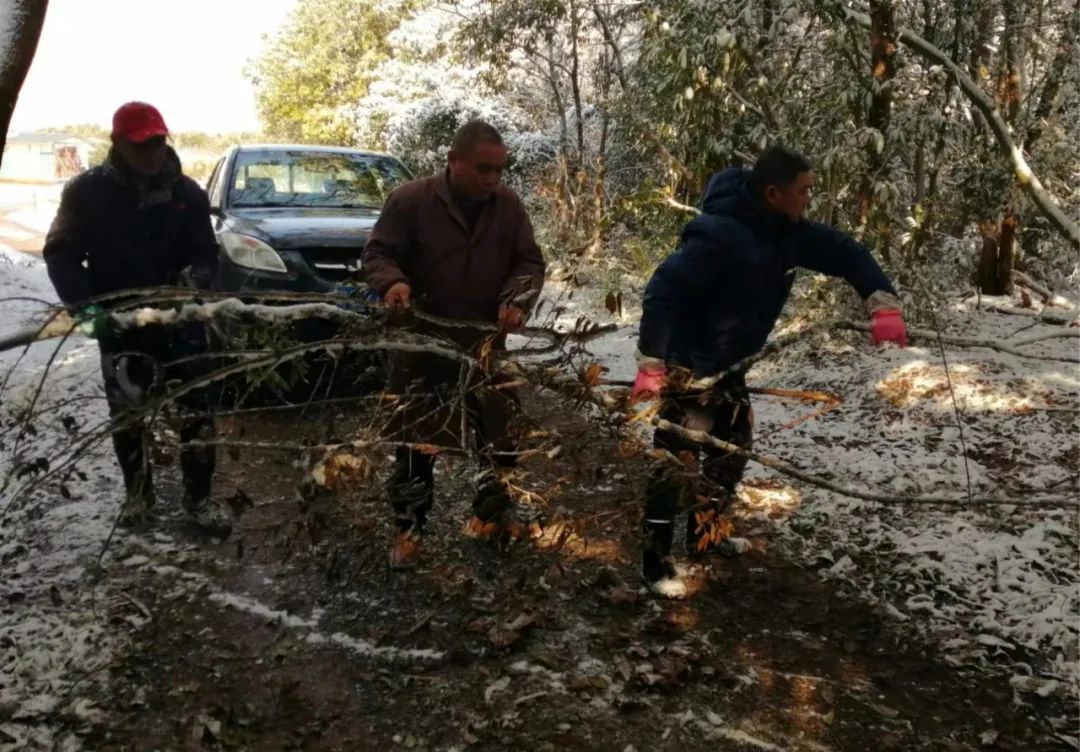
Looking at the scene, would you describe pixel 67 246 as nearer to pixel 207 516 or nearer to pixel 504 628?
pixel 207 516

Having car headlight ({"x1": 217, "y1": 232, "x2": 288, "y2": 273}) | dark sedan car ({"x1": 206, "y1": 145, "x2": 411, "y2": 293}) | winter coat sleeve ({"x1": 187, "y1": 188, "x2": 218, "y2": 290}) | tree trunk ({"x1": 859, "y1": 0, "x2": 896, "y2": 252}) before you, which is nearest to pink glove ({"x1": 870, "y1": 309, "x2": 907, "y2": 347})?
winter coat sleeve ({"x1": 187, "y1": 188, "x2": 218, "y2": 290})

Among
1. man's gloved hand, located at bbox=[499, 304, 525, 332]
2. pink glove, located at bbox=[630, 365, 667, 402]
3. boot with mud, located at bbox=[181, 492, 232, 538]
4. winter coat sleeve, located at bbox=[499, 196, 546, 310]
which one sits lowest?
boot with mud, located at bbox=[181, 492, 232, 538]

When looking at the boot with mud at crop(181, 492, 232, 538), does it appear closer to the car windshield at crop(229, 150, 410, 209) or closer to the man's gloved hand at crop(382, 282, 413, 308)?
the man's gloved hand at crop(382, 282, 413, 308)

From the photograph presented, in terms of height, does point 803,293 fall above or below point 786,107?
below

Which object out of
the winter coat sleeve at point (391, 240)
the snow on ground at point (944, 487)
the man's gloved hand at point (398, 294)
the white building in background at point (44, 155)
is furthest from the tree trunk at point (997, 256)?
the white building in background at point (44, 155)

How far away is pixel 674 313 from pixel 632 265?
773cm

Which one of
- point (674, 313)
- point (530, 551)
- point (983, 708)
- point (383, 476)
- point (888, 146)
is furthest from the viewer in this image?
point (888, 146)

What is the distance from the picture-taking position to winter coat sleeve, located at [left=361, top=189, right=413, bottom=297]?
361cm

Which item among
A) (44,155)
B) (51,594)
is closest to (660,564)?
(51,594)

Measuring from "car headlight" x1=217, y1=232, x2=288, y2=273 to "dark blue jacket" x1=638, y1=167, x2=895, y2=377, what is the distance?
347 centimetres

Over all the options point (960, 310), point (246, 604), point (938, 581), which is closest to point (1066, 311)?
point (960, 310)

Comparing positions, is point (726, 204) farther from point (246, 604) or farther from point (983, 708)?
point (246, 604)

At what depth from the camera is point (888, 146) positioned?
21.0 ft

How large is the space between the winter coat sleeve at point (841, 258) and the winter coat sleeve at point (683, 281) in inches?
16.0
